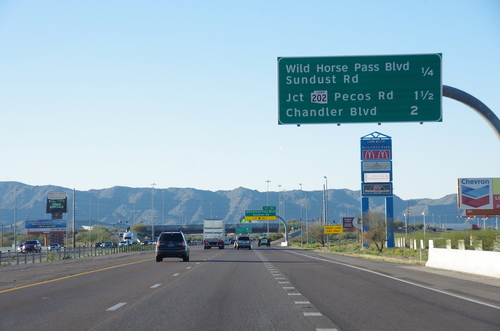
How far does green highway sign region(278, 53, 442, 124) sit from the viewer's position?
80.3 ft

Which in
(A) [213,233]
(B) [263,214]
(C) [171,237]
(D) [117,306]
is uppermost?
(B) [263,214]

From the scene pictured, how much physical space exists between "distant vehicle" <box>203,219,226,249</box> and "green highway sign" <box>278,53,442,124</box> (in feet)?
182

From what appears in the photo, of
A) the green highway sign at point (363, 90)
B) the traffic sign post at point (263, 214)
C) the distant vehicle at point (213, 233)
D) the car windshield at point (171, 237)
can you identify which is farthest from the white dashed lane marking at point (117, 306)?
the traffic sign post at point (263, 214)

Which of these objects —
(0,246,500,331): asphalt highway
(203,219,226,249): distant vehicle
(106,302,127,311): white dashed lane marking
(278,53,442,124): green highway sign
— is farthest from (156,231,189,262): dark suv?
(203,219,226,249): distant vehicle

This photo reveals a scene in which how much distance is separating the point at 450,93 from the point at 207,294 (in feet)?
38.7

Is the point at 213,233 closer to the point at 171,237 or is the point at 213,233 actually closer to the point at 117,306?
the point at 171,237

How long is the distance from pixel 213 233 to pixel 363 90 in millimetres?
57207

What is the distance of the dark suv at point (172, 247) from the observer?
38031 mm

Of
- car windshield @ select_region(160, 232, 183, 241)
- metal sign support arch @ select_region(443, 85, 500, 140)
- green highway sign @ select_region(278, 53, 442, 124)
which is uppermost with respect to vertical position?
green highway sign @ select_region(278, 53, 442, 124)

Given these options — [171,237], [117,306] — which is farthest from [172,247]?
[117,306]

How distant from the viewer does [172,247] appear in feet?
125

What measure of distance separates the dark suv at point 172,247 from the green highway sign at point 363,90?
1592 cm

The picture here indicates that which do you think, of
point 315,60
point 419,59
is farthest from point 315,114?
point 419,59

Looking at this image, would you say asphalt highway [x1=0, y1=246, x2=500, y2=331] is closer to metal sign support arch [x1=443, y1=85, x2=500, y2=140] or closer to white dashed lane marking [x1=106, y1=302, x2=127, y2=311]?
white dashed lane marking [x1=106, y1=302, x2=127, y2=311]
